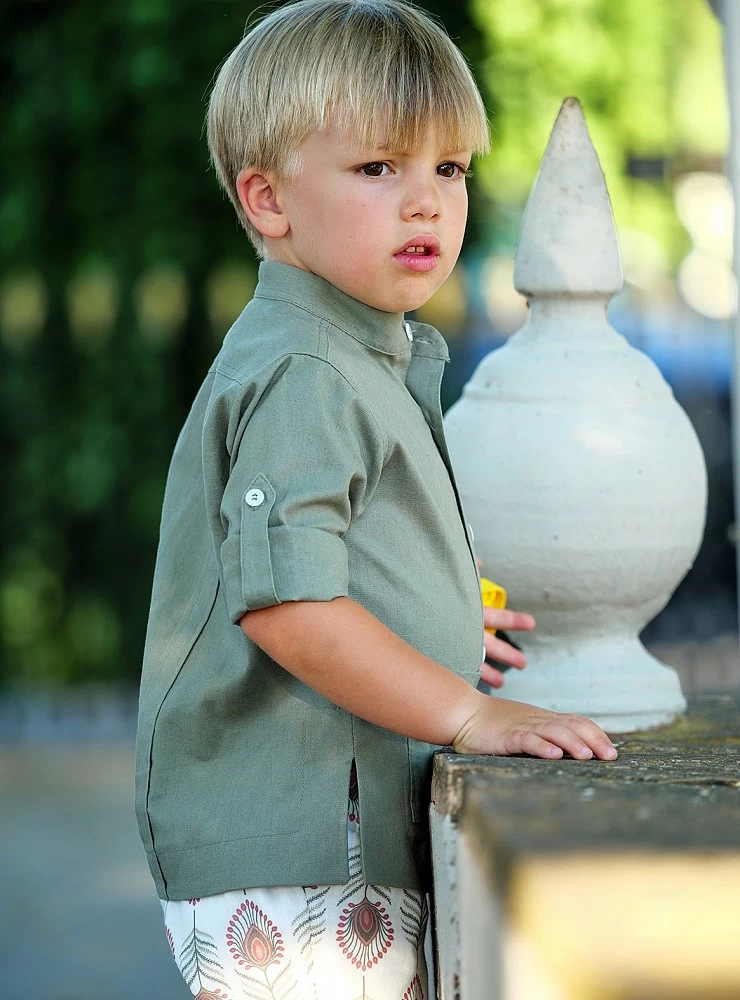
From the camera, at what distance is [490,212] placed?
5199 mm

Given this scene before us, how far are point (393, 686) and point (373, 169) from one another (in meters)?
0.51

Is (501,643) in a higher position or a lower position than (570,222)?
lower

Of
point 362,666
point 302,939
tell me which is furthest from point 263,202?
point 302,939

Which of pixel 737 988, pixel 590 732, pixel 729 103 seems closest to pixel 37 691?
pixel 729 103

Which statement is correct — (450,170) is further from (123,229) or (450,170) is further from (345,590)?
(123,229)

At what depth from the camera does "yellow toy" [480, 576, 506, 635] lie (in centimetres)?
178

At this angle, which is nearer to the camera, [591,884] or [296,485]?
[591,884]

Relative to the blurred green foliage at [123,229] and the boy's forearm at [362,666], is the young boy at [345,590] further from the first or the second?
the blurred green foliage at [123,229]

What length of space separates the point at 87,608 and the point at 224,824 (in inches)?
163

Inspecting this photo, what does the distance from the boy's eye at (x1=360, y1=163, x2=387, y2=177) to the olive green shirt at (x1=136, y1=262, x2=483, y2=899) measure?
0.40 feet

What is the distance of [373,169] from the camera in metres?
1.42

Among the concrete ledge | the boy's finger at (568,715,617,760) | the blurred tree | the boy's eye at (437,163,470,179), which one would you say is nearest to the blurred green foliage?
the blurred tree

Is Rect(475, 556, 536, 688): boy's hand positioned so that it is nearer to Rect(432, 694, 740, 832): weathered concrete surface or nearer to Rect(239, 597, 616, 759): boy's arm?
Rect(432, 694, 740, 832): weathered concrete surface

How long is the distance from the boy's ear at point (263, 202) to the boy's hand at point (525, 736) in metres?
0.53
